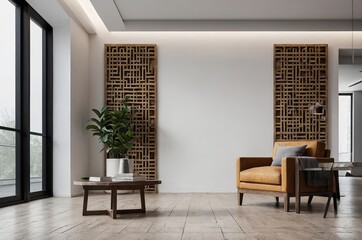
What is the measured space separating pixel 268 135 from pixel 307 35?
1752 millimetres

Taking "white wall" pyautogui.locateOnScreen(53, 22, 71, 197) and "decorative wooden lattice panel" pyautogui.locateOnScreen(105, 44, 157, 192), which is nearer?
"white wall" pyautogui.locateOnScreen(53, 22, 71, 197)

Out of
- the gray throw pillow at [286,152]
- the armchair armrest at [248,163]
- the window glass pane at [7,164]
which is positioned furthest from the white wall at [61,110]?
the gray throw pillow at [286,152]

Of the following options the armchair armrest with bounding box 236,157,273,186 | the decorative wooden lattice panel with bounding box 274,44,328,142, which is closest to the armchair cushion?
the armchair armrest with bounding box 236,157,273,186

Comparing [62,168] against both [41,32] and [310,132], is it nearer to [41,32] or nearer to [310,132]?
[41,32]

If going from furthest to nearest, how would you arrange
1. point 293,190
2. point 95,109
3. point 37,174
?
point 95,109, point 37,174, point 293,190

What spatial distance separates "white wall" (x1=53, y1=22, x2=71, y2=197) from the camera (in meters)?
7.49

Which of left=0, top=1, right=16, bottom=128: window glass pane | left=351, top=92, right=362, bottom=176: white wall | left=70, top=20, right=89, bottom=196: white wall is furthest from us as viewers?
left=351, top=92, right=362, bottom=176: white wall

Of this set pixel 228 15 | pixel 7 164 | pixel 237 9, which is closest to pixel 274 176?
pixel 7 164

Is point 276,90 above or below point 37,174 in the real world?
above

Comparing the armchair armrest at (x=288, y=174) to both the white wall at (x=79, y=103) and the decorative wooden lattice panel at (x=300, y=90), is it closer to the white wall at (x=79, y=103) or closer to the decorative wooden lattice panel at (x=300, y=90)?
the decorative wooden lattice panel at (x=300, y=90)

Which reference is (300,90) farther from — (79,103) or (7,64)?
(7,64)

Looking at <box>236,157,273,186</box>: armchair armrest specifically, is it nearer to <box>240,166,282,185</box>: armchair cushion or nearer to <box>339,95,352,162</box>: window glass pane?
<box>240,166,282,185</box>: armchair cushion

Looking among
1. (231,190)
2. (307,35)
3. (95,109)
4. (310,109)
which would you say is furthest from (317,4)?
(95,109)

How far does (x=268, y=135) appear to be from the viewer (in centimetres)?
854
